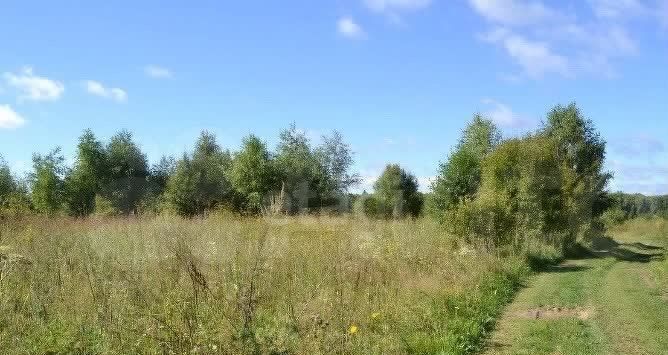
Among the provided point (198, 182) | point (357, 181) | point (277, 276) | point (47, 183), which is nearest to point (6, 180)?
point (47, 183)

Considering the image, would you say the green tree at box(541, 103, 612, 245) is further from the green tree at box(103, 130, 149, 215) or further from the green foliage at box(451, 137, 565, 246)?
the green tree at box(103, 130, 149, 215)

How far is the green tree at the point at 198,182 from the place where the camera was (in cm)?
3647

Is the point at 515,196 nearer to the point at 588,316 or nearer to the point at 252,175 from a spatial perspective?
the point at 588,316

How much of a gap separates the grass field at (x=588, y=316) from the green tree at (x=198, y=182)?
22.8m

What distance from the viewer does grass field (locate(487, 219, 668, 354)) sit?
838cm

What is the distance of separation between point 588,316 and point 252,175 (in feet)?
95.2

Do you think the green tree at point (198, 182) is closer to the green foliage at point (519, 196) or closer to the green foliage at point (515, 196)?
the green foliage at point (515, 196)

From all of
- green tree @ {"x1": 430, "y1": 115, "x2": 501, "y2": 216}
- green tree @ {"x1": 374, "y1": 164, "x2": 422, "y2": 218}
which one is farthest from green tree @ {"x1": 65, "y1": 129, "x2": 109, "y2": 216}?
green tree @ {"x1": 430, "y1": 115, "x2": 501, "y2": 216}

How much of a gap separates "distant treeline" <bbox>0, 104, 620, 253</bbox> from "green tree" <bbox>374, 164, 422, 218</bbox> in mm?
85

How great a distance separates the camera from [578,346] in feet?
27.2

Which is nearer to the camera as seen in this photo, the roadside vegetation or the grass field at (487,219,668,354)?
the roadside vegetation

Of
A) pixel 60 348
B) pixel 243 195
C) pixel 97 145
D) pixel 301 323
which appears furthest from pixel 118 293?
pixel 97 145

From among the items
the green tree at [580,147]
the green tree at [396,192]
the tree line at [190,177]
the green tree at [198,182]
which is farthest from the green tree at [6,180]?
the green tree at [580,147]

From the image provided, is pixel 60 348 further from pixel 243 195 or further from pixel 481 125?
pixel 481 125
